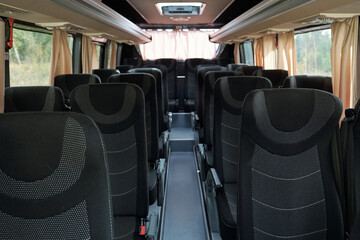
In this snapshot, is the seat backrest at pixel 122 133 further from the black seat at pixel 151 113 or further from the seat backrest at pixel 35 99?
the black seat at pixel 151 113

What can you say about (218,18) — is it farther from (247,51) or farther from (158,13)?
(158,13)

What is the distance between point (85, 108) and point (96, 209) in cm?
103

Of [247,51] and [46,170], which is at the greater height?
[247,51]

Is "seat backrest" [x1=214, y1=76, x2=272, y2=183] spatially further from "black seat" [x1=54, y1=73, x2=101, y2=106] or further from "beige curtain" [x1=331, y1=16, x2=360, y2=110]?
"black seat" [x1=54, y1=73, x2=101, y2=106]

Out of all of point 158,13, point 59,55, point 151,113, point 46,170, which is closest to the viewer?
point 46,170

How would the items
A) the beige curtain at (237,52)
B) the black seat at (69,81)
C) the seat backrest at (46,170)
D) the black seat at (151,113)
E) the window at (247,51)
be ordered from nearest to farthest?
the seat backrest at (46,170) → the black seat at (151,113) → the black seat at (69,81) → the window at (247,51) → the beige curtain at (237,52)

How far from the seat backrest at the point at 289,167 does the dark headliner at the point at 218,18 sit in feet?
17.3

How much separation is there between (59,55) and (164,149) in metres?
2.25

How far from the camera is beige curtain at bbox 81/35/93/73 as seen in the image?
5.68 meters

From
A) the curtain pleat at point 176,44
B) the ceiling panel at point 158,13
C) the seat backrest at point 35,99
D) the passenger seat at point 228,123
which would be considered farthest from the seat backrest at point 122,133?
the curtain pleat at point 176,44

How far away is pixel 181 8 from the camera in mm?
7512

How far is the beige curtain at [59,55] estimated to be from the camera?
4.41 m

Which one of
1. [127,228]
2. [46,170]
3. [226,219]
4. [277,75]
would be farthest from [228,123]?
[277,75]

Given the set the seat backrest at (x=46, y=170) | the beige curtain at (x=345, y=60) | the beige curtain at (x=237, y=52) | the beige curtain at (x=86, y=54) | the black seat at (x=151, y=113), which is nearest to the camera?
the seat backrest at (x=46, y=170)
